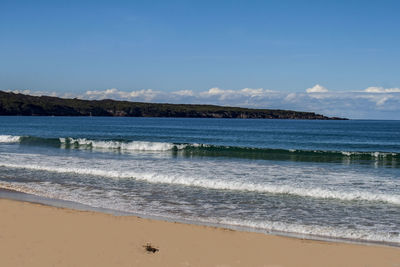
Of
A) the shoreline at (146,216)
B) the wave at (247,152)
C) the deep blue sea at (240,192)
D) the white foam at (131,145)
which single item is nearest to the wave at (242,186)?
the deep blue sea at (240,192)

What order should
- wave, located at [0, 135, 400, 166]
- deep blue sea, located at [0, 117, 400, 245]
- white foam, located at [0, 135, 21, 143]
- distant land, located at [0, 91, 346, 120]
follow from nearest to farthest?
1. deep blue sea, located at [0, 117, 400, 245]
2. wave, located at [0, 135, 400, 166]
3. white foam, located at [0, 135, 21, 143]
4. distant land, located at [0, 91, 346, 120]

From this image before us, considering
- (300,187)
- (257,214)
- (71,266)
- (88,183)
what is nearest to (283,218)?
(257,214)

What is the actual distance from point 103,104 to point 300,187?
168 m

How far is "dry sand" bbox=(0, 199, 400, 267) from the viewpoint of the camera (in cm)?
729

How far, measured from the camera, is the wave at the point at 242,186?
1355cm

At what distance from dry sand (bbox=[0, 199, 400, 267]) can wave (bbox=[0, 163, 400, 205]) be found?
545cm

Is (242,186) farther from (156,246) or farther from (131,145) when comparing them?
(131,145)

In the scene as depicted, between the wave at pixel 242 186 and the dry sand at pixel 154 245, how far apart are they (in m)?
5.45

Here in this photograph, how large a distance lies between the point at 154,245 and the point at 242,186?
754cm

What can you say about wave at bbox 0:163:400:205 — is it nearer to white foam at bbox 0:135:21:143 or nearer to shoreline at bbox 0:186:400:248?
A: shoreline at bbox 0:186:400:248

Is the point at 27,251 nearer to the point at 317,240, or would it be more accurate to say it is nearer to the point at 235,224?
the point at 235,224

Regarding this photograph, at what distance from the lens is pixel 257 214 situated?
36.4 ft

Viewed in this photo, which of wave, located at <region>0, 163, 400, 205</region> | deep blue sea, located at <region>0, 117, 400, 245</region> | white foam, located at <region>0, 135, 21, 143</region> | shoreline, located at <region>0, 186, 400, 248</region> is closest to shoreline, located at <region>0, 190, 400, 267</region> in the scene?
shoreline, located at <region>0, 186, 400, 248</region>

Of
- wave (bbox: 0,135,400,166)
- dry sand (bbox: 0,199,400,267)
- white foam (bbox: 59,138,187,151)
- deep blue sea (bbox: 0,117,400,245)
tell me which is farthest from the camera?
white foam (bbox: 59,138,187,151)
